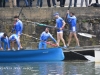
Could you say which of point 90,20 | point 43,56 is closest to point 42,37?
point 43,56

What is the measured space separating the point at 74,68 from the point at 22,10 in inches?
302

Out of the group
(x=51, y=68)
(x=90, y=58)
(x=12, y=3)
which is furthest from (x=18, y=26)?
(x=51, y=68)

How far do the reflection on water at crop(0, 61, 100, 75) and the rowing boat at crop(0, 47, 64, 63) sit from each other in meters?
0.63

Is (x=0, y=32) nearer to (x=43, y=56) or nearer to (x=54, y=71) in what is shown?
(x=43, y=56)

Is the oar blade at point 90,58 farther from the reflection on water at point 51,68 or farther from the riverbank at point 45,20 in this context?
the riverbank at point 45,20

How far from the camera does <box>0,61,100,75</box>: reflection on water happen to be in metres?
32.1

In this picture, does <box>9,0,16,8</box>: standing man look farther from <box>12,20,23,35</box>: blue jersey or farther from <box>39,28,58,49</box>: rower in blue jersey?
<box>39,28,58,49</box>: rower in blue jersey

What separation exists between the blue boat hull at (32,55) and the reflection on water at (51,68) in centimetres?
63

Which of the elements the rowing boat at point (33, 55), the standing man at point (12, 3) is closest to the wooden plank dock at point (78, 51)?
the rowing boat at point (33, 55)

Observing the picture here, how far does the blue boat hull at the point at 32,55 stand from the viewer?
123ft

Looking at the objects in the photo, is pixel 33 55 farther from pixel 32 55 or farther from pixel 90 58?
pixel 90 58

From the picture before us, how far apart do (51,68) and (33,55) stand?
4015 mm

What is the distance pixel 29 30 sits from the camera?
134 ft

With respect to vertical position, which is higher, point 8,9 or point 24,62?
point 8,9
